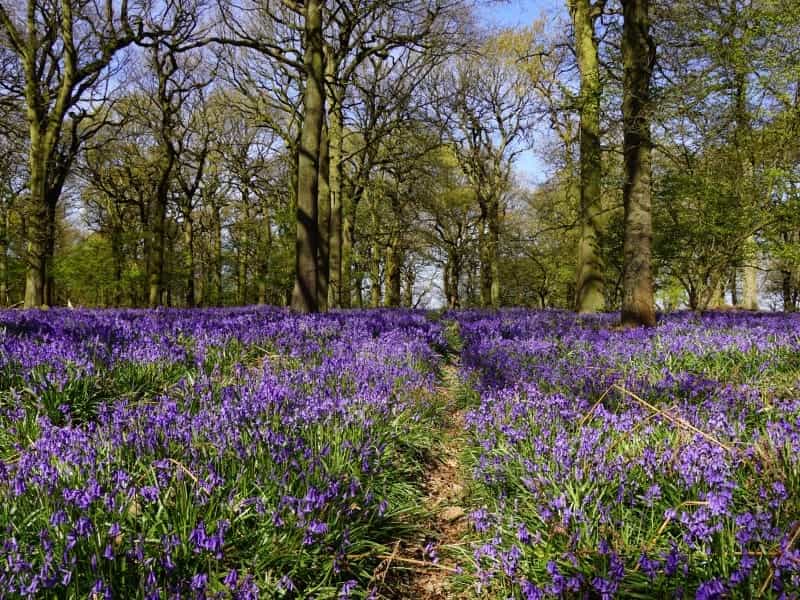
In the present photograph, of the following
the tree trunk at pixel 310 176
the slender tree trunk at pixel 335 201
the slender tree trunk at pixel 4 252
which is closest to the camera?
the tree trunk at pixel 310 176

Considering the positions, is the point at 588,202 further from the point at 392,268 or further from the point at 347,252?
the point at 392,268

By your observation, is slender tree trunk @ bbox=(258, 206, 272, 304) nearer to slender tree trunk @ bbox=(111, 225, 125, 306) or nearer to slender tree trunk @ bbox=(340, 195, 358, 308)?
slender tree trunk @ bbox=(340, 195, 358, 308)

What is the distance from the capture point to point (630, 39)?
9.21 meters

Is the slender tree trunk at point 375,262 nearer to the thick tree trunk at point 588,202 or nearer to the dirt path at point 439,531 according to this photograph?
the thick tree trunk at point 588,202

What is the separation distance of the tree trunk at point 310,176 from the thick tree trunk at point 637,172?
20.9ft

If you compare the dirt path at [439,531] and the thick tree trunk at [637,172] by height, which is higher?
the thick tree trunk at [637,172]

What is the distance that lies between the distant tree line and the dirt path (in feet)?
20.1

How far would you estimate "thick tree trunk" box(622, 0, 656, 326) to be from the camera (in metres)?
8.65

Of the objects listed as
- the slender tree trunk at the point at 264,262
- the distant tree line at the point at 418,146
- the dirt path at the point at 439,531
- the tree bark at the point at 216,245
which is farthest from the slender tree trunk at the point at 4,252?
the slender tree trunk at the point at 264,262

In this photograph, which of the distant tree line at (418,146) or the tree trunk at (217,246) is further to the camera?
the tree trunk at (217,246)

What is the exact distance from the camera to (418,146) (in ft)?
71.7

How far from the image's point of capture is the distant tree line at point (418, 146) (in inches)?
377

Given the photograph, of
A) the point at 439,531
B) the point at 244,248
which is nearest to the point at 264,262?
the point at 244,248

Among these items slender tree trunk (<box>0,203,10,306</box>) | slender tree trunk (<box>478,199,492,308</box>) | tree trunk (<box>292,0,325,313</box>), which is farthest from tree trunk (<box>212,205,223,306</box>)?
tree trunk (<box>292,0,325,313</box>)
